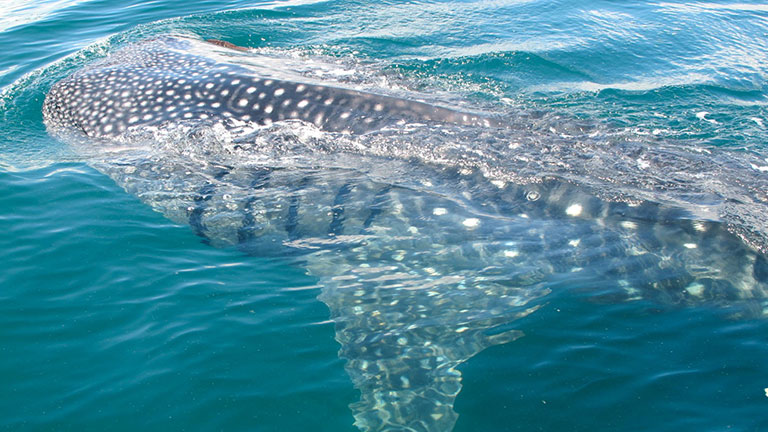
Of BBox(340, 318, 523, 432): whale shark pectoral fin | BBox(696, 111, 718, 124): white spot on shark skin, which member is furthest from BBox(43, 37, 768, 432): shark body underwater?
BBox(696, 111, 718, 124): white spot on shark skin

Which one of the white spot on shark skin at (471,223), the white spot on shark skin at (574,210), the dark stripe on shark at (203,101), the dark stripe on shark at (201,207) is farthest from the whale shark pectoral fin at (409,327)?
the dark stripe on shark at (203,101)

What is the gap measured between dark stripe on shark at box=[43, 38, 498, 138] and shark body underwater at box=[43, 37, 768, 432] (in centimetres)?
2

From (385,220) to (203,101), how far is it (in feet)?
10.7

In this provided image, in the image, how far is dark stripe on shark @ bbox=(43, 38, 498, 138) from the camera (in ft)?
22.4

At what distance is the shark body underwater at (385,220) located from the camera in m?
4.62

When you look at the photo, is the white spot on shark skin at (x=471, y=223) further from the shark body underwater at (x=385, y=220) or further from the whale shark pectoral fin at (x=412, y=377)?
the whale shark pectoral fin at (x=412, y=377)

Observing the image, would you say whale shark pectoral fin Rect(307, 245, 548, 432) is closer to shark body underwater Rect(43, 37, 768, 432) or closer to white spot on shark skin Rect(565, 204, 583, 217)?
shark body underwater Rect(43, 37, 768, 432)

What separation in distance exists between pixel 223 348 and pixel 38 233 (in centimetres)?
291

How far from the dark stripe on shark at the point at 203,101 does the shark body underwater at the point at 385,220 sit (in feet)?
0.07

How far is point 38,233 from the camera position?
5.93 m

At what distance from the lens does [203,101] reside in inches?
287

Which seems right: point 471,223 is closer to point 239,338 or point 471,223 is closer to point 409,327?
point 409,327

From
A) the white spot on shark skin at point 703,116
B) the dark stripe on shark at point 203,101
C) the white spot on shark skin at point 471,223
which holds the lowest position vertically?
the white spot on shark skin at point 471,223

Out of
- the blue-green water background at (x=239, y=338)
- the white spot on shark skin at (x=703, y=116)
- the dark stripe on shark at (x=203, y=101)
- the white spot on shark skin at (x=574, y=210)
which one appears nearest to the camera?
the blue-green water background at (x=239, y=338)
